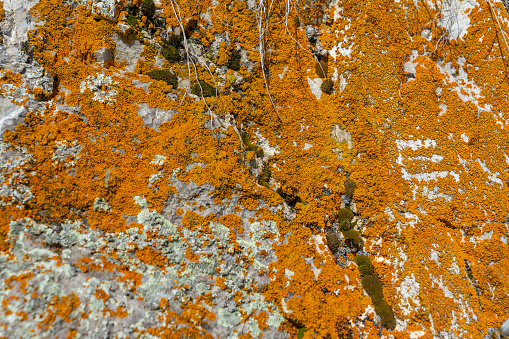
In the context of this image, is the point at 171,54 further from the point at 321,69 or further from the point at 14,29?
the point at 321,69

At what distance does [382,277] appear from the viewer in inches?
176

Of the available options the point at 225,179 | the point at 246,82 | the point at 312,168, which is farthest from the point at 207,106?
the point at 312,168

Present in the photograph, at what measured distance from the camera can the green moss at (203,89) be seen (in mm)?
4801

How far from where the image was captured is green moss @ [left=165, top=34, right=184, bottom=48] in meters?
5.07

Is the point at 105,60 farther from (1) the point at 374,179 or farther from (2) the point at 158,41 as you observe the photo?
(1) the point at 374,179

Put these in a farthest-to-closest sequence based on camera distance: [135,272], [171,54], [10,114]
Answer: [171,54], [10,114], [135,272]

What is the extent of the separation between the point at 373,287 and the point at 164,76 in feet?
17.1

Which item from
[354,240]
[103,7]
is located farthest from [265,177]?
[103,7]

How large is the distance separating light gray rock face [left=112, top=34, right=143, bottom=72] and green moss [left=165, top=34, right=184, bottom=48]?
22.5 inches

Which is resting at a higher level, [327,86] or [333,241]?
[327,86]

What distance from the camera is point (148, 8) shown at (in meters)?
5.04

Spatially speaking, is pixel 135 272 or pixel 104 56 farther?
pixel 104 56

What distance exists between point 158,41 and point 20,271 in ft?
14.1

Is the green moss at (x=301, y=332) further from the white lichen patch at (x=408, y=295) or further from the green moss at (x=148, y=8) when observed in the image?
the green moss at (x=148, y=8)
